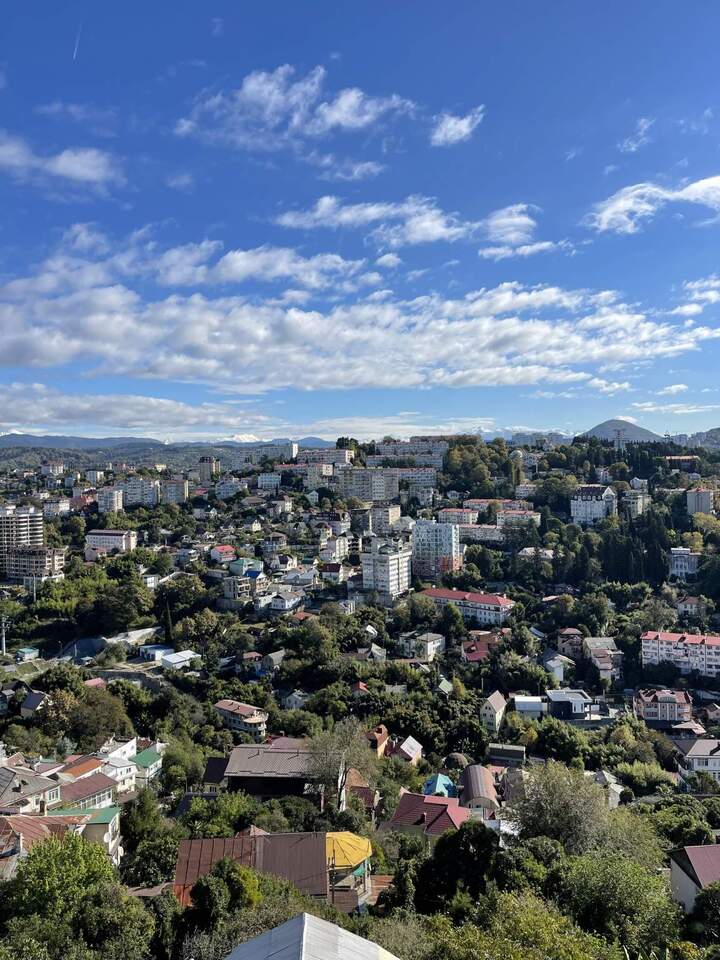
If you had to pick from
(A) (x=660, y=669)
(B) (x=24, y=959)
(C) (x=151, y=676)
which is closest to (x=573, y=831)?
(B) (x=24, y=959)

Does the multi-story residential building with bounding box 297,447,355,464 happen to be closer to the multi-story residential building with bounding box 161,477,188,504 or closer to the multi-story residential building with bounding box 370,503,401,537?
the multi-story residential building with bounding box 161,477,188,504

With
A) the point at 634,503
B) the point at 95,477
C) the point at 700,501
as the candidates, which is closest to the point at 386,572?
the point at 634,503

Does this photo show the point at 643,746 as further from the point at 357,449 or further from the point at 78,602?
the point at 357,449

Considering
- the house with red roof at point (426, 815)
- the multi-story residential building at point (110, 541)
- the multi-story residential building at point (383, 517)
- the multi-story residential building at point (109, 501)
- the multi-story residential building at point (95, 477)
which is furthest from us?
the multi-story residential building at point (95, 477)

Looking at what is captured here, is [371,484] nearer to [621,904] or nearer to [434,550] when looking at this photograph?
[434,550]

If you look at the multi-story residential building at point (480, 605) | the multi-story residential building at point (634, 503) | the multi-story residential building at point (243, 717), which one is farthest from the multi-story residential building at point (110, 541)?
the multi-story residential building at point (634, 503)

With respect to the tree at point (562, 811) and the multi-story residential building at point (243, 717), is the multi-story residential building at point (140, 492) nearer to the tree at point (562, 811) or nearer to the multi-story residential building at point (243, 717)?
the multi-story residential building at point (243, 717)
